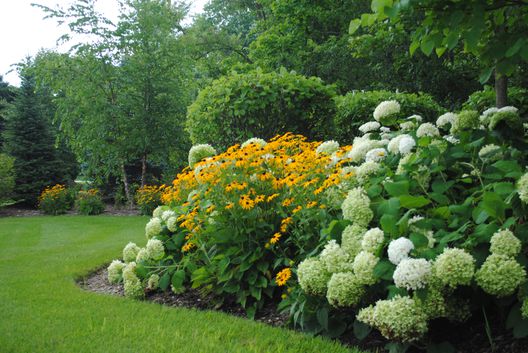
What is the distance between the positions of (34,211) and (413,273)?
49.9 ft

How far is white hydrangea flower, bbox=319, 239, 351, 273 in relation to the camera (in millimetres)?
2736

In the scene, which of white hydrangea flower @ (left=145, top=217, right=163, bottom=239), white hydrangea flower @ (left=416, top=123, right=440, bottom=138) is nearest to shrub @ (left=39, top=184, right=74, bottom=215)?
white hydrangea flower @ (left=145, top=217, right=163, bottom=239)

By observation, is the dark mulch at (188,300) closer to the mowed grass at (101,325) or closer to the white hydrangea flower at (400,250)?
the mowed grass at (101,325)

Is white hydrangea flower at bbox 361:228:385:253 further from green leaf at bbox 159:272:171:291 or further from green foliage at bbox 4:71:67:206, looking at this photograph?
green foliage at bbox 4:71:67:206

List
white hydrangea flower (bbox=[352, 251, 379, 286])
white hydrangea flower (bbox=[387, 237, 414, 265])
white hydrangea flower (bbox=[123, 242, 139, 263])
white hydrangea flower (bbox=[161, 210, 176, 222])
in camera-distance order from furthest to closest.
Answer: white hydrangea flower (bbox=[123, 242, 139, 263]) → white hydrangea flower (bbox=[161, 210, 176, 222]) → white hydrangea flower (bbox=[352, 251, 379, 286]) → white hydrangea flower (bbox=[387, 237, 414, 265])

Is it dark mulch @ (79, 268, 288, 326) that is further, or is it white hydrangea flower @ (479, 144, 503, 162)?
dark mulch @ (79, 268, 288, 326)

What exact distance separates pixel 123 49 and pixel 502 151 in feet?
40.2

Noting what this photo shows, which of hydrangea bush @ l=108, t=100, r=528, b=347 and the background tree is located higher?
the background tree

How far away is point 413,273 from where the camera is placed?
2256 millimetres

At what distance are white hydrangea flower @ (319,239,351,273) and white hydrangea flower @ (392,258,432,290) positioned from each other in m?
0.47

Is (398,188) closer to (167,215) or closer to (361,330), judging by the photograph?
(361,330)

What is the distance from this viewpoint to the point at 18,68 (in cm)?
1394

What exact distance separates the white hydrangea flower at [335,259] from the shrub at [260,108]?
309cm

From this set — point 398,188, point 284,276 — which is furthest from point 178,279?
point 398,188
